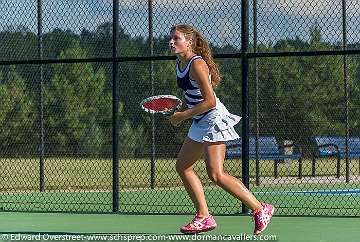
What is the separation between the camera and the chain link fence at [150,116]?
518 inches

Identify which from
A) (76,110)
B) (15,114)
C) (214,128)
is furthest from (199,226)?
(76,110)

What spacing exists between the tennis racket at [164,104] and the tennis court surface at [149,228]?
0.96 m

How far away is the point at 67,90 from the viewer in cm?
2356

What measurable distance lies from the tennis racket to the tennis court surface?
0.96m

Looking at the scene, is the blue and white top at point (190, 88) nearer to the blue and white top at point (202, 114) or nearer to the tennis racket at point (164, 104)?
the blue and white top at point (202, 114)

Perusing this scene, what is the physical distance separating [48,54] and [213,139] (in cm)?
1192

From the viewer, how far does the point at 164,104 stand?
8.84 m

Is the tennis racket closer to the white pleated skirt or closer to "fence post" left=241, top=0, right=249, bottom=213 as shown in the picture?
the white pleated skirt

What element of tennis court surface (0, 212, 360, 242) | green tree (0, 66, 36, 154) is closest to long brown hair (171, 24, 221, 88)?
tennis court surface (0, 212, 360, 242)

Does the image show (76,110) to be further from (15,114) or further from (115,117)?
(115,117)

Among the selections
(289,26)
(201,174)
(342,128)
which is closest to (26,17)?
(289,26)

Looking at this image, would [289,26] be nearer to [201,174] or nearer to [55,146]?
[201,174]

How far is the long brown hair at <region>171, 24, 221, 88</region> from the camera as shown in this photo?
8.76 meters

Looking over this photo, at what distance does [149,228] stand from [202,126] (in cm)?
136
